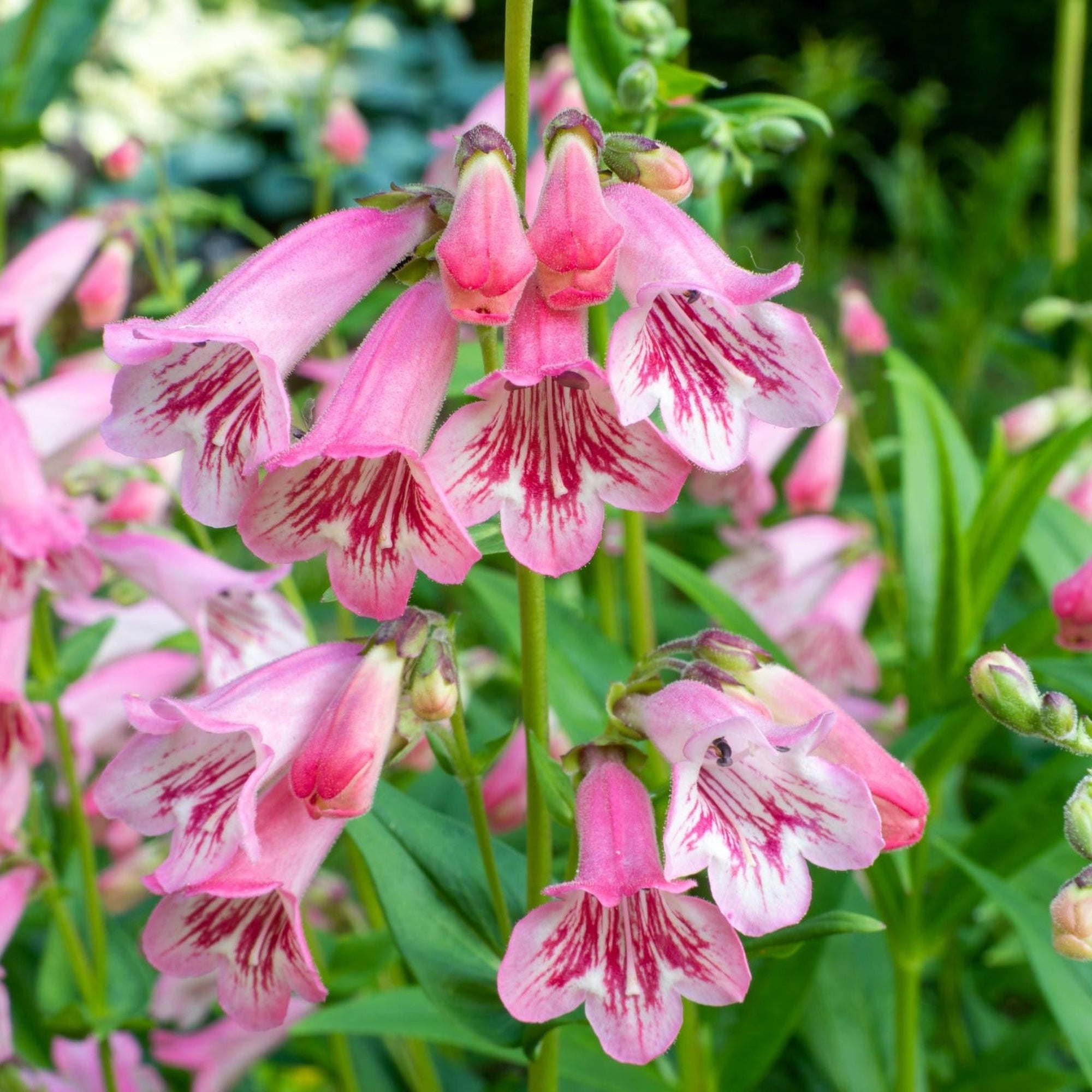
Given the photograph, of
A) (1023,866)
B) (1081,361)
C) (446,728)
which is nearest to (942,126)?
(1081,361)

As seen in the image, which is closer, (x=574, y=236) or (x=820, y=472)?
(x=574, y=236)

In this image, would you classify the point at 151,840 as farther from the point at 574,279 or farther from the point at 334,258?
the point at 574,279

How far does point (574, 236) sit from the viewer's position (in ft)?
2.15

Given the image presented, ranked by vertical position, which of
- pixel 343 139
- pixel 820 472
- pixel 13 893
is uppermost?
pixel 343 139

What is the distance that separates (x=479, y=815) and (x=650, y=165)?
42 cm

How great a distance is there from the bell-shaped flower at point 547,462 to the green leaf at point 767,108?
1.56ft

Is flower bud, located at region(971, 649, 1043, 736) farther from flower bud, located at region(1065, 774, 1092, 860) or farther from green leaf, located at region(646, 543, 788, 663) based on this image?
green leaf, located at region(646, 543, 788, 663)

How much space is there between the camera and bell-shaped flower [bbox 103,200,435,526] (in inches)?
28.0

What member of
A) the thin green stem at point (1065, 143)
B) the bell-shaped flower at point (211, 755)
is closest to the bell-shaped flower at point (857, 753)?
the bell-shaped flower at point (211, 755)

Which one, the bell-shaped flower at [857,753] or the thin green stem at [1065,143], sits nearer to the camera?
the bell-shaped flower at [857,753]

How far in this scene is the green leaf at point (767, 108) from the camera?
3.52 feet

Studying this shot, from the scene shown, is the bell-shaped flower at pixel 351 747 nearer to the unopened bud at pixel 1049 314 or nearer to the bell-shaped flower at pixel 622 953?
the bell-shaped flower at pixel 622 953

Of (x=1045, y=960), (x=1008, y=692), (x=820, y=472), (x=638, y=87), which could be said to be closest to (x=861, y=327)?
(x=820, y=472)

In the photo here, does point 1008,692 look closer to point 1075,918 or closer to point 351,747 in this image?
point 1075,918
